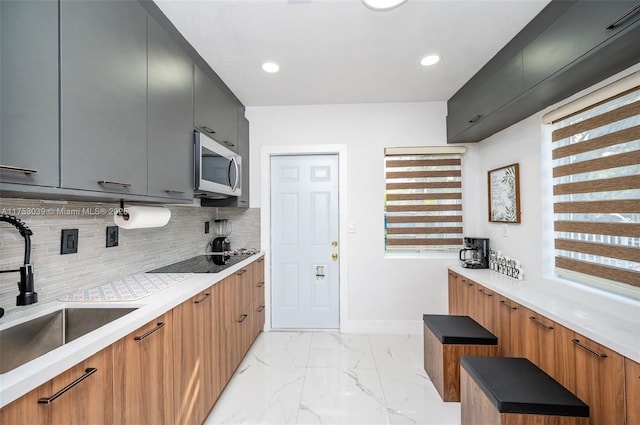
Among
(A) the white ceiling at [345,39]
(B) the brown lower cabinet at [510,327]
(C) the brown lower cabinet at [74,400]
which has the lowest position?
(B) the brown lower cabinet at [510,327]

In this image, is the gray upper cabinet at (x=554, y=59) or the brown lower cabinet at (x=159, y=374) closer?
the brown lower cabinet at (x=159, y=374)

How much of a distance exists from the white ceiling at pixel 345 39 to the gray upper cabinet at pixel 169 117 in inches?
9.1

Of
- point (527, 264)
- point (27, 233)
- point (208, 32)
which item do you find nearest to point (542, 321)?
point (527, 264)

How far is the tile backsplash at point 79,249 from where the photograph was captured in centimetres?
118

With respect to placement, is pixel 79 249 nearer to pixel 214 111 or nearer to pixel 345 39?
pixel 214 111

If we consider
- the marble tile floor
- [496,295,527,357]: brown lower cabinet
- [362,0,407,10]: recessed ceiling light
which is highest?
[362,0,407,10]: recessed ceiling light

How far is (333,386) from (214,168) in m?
1.88

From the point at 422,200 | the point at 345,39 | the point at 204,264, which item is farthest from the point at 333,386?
the point at 345,39

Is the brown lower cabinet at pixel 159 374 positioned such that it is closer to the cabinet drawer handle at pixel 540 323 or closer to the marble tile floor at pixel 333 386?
the marble tile floor at pixel 333 386

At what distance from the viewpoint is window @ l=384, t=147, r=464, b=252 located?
10.1 feet

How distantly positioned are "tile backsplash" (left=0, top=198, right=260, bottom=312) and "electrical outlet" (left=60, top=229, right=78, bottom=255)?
2 centimetres

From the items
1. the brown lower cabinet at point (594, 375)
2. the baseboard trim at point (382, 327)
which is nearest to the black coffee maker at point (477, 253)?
the baseboard trim at point (382, 327)

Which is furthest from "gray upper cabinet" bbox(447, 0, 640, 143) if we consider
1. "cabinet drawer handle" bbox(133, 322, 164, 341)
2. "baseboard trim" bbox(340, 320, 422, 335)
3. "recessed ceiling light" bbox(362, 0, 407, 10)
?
"cabinet drawer handle" bbox(133, 322, 164, 341)

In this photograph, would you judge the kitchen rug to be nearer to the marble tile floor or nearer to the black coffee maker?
the marble tile floor
